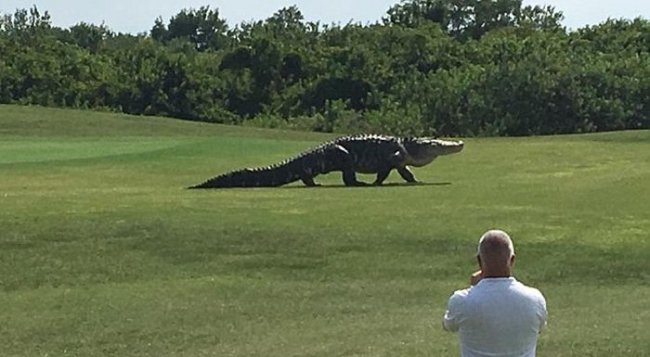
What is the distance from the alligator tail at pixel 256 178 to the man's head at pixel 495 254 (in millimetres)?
14512

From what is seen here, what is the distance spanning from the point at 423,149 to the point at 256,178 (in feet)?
10.1

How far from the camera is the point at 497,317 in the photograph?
5.97 meters

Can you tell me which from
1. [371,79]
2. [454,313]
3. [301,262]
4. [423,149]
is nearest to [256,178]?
[423,149]

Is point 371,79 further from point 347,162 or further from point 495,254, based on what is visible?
point 495,254

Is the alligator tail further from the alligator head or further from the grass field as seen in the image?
the alligator head

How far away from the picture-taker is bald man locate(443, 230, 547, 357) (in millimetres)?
5961

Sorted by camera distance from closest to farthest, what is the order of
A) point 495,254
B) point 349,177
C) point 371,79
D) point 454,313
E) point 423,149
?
point 495,254, point 454,313, point 349,177, point 423,149, point 371,79

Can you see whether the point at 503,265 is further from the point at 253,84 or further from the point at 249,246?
the point at 253,84

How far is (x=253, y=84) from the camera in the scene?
2517 inches

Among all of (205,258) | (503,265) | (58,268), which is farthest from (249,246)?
(503,265)

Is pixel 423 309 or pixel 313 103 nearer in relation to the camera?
pixel 423 309

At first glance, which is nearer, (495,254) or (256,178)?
(495,254)

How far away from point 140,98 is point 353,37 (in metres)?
11.6

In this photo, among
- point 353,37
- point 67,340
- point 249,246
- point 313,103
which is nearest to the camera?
point 67,340
